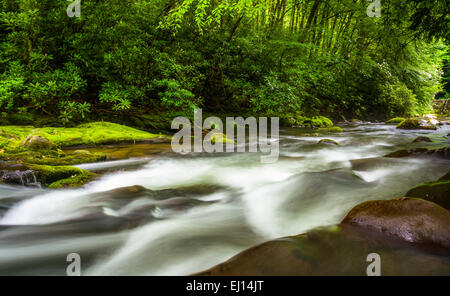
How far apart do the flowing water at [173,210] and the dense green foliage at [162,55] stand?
2710mm

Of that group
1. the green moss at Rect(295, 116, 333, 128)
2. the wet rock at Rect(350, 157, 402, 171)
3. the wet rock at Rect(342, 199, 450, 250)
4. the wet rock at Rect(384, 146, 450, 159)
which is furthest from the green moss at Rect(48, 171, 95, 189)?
the green moss at Rect(295, 116, 333, 128)

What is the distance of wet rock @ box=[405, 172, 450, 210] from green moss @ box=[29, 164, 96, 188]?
12.5 feet

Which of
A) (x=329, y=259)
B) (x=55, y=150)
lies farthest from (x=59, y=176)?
(x=329, y=259)

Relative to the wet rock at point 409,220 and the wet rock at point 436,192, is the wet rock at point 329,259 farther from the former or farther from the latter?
the wet rock at point 436,192

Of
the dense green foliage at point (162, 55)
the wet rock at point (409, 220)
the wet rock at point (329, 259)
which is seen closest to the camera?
the wet rock at point (329, 259)

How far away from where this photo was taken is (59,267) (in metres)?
1.92

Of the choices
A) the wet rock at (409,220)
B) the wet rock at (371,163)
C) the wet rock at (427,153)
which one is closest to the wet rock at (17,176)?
the wet rock at (409,220)

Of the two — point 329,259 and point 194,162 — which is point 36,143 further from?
point 329,259

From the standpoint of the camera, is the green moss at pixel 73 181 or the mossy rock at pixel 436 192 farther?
the green moss at pixel 73 181

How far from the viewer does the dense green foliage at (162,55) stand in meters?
5.69

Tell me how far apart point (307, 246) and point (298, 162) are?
12.3ft

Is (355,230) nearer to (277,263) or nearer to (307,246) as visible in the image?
(307,246)

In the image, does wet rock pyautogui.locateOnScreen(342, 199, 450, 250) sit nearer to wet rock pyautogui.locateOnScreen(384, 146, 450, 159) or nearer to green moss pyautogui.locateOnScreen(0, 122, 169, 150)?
wet rock pyautogui.locateOnScreen(384, 146, 450, 159)

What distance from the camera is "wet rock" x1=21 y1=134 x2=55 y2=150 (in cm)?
411
